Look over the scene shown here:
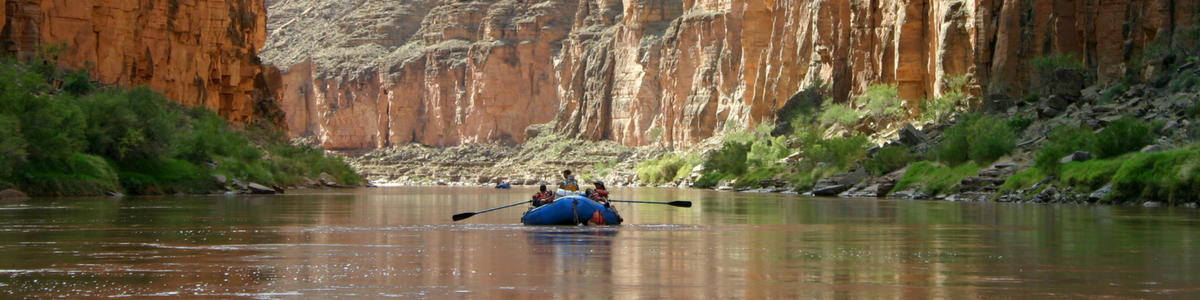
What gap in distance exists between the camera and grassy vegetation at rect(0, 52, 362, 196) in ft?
141

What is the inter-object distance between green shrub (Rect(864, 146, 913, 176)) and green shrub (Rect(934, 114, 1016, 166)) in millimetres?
1761

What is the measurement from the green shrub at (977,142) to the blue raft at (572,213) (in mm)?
23998

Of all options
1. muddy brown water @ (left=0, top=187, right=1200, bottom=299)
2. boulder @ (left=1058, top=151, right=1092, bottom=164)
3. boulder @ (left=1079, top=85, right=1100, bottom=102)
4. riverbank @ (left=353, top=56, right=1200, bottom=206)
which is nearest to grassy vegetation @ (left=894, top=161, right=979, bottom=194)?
riverbank @ (left=353, top=56, right=1200, bottom=206)

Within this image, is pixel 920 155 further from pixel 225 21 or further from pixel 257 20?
pixel 257 20

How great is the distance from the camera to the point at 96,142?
48469 mm

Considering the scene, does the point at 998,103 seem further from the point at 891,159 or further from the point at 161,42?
the point at 161,42

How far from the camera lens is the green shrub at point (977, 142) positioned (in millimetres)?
46125

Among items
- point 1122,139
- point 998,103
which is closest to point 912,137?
point 998,103

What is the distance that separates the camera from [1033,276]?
13.8 meters

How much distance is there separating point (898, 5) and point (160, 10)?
136ft

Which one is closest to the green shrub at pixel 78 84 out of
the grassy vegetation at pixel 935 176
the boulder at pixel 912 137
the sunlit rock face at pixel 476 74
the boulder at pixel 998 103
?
the grassy vegetation at pixel 935 176

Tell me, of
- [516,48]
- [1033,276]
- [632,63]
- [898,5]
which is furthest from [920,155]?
[516,48]

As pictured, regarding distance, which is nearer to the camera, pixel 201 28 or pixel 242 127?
pixel 201 28

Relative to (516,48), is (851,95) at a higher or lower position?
lower
